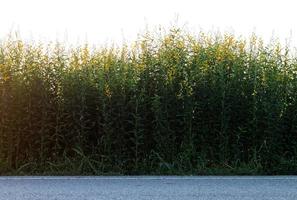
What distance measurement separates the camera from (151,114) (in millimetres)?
12164

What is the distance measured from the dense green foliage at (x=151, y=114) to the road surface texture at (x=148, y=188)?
1743 millimetres

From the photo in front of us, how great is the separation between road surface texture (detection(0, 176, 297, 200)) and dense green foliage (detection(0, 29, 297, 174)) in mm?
1743

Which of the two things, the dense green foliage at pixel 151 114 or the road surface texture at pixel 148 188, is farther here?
the dense green foliage at pixel 151 114

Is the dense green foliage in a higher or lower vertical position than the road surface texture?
higher

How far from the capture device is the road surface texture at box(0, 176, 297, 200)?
7.88m

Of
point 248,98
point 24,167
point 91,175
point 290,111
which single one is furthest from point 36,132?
point 290,111

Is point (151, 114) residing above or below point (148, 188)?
above

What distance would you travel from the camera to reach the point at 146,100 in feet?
39.9

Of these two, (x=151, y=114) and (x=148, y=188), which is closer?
(x=148, y=188)

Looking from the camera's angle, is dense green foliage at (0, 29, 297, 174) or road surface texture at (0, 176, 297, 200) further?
dense green foliage at (0, 29, 297, 174)

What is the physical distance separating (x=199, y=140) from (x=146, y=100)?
124cm

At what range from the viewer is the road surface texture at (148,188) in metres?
7.88

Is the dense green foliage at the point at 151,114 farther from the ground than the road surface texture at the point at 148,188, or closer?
farther from the ground

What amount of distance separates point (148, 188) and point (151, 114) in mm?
3579
